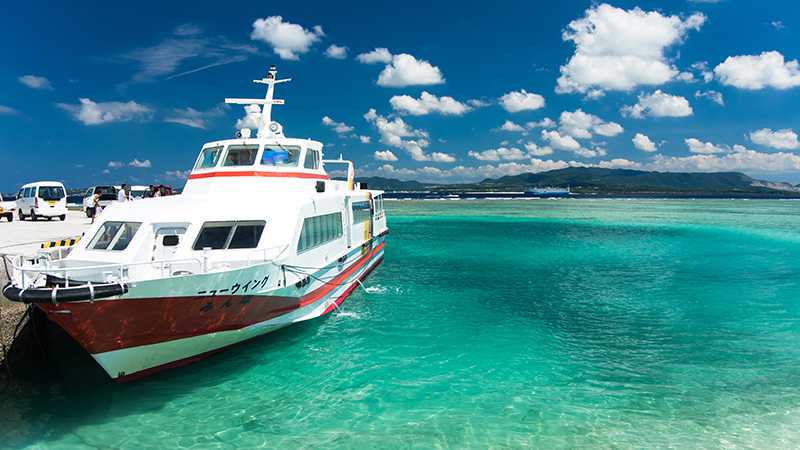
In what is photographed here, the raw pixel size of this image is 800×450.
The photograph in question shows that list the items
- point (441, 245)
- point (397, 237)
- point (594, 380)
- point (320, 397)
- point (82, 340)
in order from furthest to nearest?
point (397, 237) < point (441, 245) < point (594, 380) < point (320, 397) < point (82, 340)

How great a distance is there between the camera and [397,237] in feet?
129

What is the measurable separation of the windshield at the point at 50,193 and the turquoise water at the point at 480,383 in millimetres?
25070

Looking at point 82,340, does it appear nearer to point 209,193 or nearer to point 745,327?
point 209,193

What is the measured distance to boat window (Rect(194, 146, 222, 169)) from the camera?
15.3 m

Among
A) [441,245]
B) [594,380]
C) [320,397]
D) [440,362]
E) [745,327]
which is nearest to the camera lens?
[320,397]

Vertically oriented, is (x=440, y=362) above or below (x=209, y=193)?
below

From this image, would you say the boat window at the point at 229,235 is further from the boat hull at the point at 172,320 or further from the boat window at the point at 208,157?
the boat window at the point at 208,157

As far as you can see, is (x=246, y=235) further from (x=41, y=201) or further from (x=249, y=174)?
(x=41, y=201)

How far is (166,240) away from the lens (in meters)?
11.2

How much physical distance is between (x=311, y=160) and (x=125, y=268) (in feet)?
27.4

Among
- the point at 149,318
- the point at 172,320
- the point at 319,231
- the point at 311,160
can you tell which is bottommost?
the point at 172,320

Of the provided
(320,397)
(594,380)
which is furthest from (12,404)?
(594,380)

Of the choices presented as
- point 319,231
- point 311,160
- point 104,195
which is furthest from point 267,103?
point 104,195

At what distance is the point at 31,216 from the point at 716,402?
1471 inches
